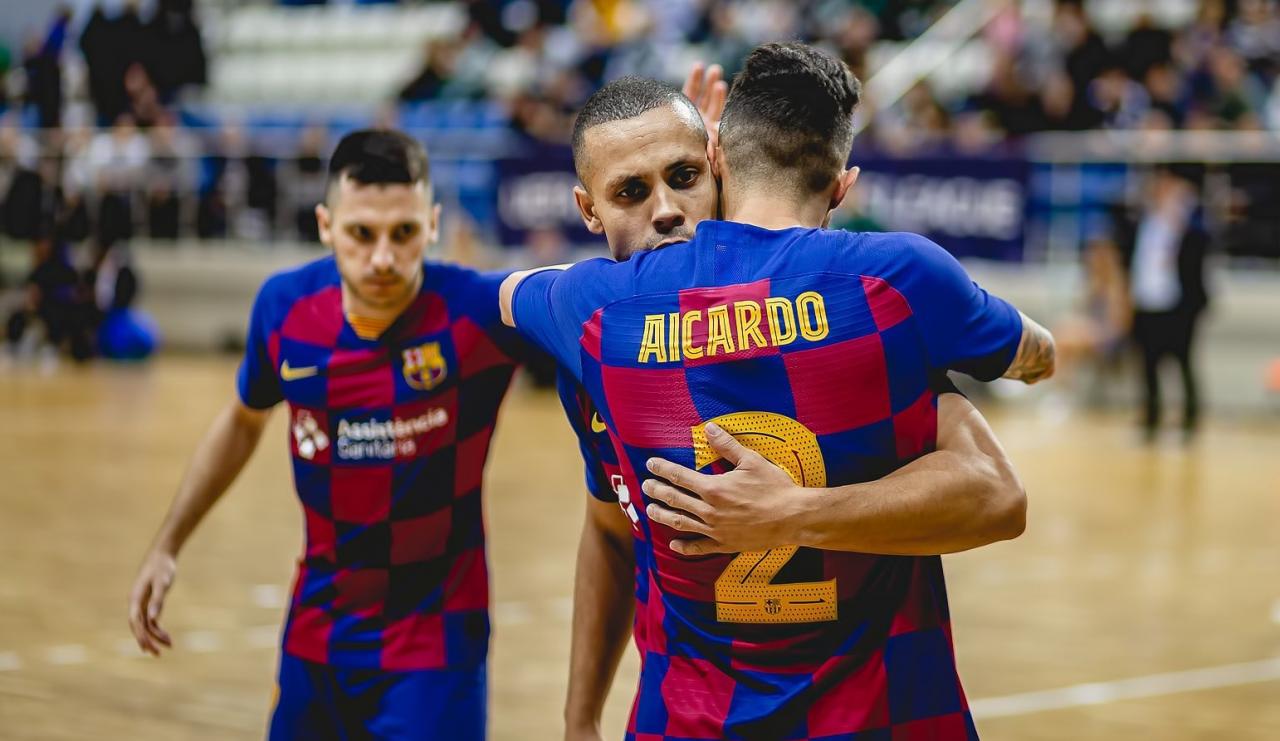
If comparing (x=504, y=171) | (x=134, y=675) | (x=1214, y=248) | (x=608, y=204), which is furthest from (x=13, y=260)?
(x=608, y=204)

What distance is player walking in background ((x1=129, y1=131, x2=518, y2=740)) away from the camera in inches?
152

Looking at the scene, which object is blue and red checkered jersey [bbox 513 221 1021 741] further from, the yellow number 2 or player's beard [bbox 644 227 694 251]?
player's beard [bbox 644 227 694 251]

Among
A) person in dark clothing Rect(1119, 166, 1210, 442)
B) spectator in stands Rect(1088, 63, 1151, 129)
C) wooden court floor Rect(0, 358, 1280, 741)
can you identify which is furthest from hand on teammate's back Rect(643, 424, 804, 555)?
spectator in stands Rect(1088, 63, 1151, 129)

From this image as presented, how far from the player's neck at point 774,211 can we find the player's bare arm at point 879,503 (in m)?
0.34

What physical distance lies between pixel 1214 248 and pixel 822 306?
575 inches

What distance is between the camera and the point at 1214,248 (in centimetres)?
1614

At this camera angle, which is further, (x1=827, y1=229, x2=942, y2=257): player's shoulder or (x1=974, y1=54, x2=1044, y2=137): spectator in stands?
(x1=974, y1=54, x2=1044, y2=137): spectator in stands

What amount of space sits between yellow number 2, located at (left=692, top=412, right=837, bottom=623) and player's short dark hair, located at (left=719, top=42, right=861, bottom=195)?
1.27 feet

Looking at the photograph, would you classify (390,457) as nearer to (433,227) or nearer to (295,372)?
(295,372)

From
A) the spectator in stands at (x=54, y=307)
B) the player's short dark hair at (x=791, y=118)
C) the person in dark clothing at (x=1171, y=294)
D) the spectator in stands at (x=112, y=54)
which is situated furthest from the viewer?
the spectator in stands at (x=112, y=54)

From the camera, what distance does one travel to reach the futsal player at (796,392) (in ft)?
8.31

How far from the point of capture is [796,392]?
100 inches

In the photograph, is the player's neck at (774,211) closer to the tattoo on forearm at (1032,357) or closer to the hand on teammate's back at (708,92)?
the tattoo on forearm at (1032,357)

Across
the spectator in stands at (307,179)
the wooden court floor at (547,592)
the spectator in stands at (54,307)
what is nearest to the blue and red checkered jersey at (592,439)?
the wooden court floor at (547,592)
